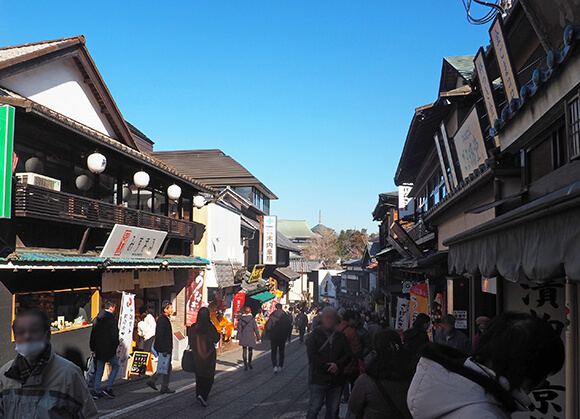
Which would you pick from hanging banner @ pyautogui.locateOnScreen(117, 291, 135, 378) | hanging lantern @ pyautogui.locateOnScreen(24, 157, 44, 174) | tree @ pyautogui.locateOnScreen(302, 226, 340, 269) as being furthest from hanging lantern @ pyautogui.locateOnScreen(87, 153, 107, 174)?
tree @ pyautogui.locateOnScreen(302, 226, 340, 269)

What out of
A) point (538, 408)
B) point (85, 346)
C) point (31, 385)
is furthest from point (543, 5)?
point (85, 346)

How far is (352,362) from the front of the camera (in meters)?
7.39

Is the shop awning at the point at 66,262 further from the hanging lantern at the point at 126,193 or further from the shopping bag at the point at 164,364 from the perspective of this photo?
the shopping bag at the point at 164,364

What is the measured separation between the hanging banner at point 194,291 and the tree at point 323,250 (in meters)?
62.1

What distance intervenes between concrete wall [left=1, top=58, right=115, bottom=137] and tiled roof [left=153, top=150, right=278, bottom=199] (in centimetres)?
1892

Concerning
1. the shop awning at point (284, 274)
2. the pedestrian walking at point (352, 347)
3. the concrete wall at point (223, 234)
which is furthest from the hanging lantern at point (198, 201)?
the shop awning at point (284, 274)

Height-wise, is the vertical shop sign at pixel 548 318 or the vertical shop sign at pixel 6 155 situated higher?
the vertical shop sign at pixel 6 155

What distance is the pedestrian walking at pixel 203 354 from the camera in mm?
9789

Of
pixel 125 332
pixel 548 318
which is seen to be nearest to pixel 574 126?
pixel 548 318

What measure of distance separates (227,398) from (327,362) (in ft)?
14.3

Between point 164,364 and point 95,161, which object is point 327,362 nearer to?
point 164,364

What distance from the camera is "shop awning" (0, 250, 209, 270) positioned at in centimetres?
1022

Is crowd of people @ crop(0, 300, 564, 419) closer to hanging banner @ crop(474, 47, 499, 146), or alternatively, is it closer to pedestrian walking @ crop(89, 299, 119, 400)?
pedestrian walking @ crop(89, 299, 119, 400)

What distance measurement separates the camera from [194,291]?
20531 mm
